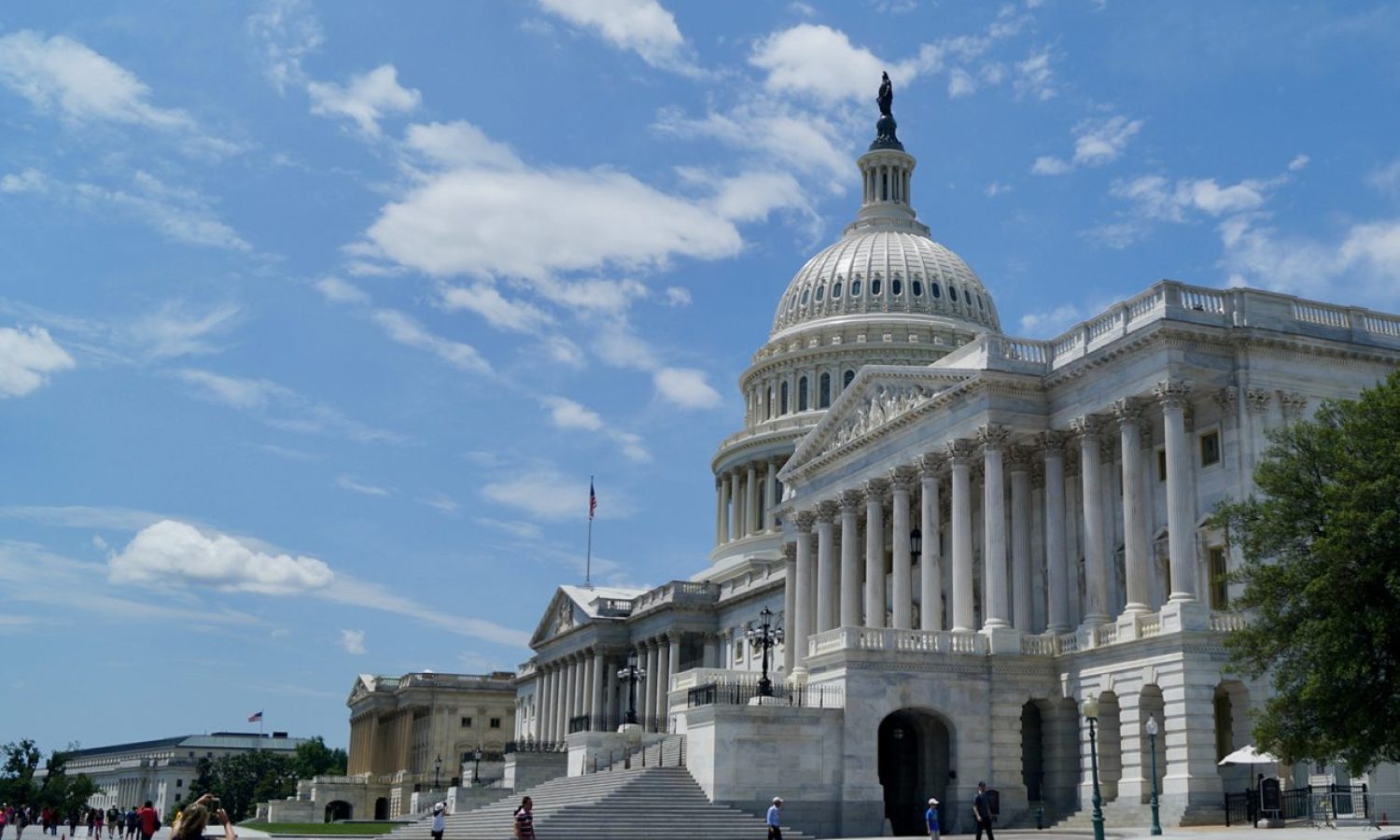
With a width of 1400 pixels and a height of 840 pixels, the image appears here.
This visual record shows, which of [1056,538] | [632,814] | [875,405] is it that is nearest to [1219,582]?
[1056,538]

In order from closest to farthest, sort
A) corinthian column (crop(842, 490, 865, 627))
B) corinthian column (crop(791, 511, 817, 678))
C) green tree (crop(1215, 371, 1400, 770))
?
green tree (crop(1215, 371, 1400, 770)) < corinthian column (crop(842, 490, 865, 627)) < corinthian column (crop(791, 511, 817, 678))

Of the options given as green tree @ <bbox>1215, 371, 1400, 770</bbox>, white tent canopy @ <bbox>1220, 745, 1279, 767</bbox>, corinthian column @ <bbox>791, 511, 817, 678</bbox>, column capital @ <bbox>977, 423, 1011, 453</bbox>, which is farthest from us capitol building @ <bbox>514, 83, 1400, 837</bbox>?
green tree @ <bbox>1215, 371, 1400, 770</bbox>

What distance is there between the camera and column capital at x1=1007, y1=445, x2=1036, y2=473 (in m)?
61.1

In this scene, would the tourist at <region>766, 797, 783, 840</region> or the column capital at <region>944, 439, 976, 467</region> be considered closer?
the tourist at <region>766, 797, 783, 840</region>

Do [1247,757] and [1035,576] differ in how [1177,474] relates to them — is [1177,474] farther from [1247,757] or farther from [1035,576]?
[1035,576]

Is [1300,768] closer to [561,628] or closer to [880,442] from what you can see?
[880,442]

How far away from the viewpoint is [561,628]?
411 feet

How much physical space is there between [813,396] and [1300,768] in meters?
77.4

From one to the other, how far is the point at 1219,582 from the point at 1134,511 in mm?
3704

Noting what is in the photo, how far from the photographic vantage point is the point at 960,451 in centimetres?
6044

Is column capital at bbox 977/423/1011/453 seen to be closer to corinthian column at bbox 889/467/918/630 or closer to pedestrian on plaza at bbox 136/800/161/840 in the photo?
corinthian column at bbox 889/467/918/630

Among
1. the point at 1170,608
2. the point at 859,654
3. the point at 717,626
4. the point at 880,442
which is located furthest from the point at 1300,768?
the point at 717,626

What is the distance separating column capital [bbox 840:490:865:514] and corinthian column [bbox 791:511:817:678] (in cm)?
394

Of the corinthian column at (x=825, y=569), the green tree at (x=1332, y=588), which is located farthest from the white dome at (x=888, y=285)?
the green tree at (x=1332, y=588)
